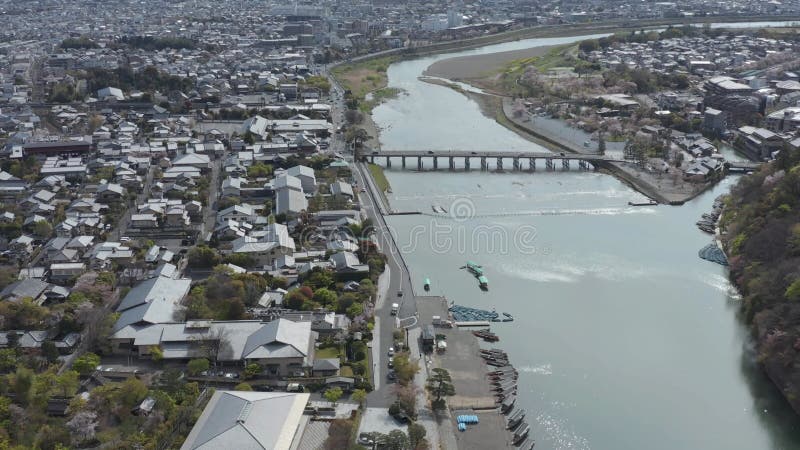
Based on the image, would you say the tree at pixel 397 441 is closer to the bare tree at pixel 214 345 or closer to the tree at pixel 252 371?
the tree at pixel 252 371

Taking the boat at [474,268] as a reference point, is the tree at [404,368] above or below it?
above

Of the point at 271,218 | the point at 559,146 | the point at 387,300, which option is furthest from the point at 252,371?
the point at 559,146

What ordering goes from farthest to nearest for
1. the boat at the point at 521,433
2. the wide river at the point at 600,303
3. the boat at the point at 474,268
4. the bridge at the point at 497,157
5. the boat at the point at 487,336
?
the bridge at the point at 497,157, the boat at the point at 474,268, the boat at the point at 487,336, the wide river at the point at 600,303, the boat at the point at 521,433

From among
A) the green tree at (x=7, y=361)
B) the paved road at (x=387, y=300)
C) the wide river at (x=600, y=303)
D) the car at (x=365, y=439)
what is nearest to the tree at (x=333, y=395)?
the paved road at (x=387, y=300)

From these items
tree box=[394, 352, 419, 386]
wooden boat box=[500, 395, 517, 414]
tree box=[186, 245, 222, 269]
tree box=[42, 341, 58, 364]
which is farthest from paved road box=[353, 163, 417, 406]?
tree box=[42, 341, 58, 364]

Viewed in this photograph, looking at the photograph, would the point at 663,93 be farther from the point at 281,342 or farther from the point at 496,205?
the point at 281,342

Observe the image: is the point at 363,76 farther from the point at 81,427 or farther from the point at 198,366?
the point at 81,427

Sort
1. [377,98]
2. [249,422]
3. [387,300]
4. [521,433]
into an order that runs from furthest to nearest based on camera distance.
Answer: [377,98], [387,300], [521,433], [249,422]
